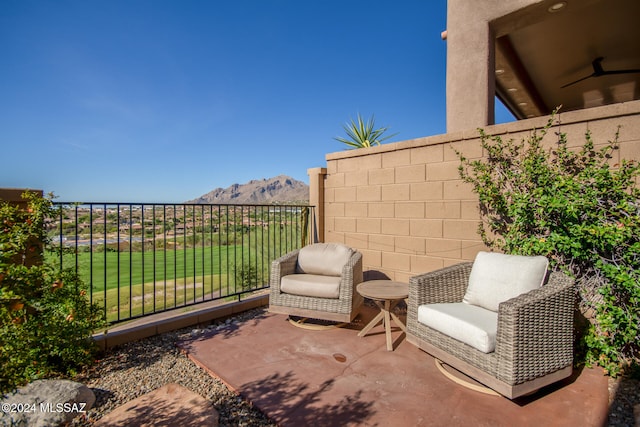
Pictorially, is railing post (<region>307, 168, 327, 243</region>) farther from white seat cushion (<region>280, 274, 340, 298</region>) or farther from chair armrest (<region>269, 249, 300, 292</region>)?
white seat cushion (<region>280, 274, 340, 298</region>)

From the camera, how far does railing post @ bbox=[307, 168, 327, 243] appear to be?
4.39 metres

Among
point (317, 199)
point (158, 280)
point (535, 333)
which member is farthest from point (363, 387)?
point (158, 280)

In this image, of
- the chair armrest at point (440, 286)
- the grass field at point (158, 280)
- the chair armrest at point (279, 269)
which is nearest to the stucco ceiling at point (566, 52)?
the chair armrest at point (440, 286)

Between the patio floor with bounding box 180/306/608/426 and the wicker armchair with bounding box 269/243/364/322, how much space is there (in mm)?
268

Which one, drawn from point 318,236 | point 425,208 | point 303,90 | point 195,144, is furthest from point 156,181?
point 425,208

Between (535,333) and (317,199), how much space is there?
121 inches

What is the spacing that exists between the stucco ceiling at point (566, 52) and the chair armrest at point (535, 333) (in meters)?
3.40

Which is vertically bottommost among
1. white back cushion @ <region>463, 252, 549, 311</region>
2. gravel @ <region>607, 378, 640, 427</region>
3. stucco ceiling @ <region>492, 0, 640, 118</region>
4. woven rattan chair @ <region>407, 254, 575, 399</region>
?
gravel @ <region>607, 378, 640, 427</region>

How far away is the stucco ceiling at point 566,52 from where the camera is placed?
371cm

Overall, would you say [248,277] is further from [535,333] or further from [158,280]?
[158,280]

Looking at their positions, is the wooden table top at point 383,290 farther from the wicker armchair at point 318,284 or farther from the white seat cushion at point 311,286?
the white seat cushion at point 311,286

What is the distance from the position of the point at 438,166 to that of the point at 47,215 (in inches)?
139

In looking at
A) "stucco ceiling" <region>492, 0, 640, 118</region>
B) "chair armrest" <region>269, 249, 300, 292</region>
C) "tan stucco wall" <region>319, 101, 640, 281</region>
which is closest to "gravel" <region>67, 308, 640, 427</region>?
"chair armrest" <region>269, 249, 300, 292</region>

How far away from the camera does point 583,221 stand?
7.67 ft
